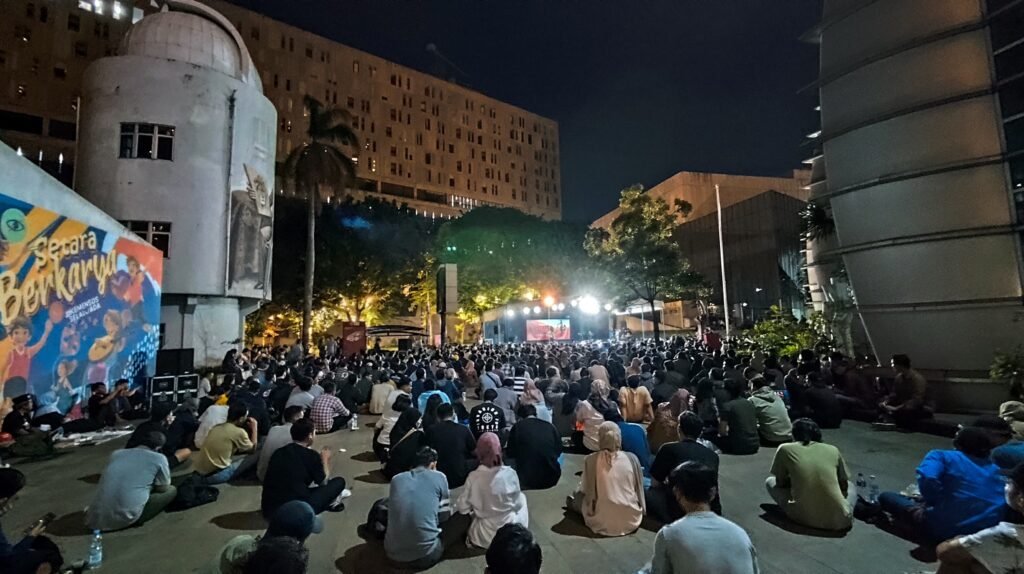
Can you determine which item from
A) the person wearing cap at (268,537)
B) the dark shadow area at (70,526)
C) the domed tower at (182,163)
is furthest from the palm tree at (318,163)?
the person wearing cap at (268,537)

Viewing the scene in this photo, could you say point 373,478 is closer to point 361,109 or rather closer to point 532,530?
point 532,530

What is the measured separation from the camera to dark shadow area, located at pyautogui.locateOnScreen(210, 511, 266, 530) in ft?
19.4

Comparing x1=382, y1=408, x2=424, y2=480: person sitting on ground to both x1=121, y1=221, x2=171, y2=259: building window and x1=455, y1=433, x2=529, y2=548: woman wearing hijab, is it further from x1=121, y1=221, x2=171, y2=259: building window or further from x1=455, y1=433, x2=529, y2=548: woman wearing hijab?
x1=121, y1=221, x2=171, y2=259: building window

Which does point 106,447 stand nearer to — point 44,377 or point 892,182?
point 44,377

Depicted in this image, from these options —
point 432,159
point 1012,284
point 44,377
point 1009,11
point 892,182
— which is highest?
point 432,159

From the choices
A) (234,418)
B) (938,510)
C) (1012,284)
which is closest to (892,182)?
(1012,284)

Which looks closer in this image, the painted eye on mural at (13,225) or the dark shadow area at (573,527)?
the dark shadow area at (573,527)

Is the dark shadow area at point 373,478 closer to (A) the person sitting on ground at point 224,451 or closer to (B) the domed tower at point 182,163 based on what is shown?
(A) the person sitting on ground at point 224,451

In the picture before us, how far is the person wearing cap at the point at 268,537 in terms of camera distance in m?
2.81

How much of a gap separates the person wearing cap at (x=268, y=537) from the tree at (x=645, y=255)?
24.2m

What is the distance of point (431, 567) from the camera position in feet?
15.6

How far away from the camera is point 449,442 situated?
6.77 m

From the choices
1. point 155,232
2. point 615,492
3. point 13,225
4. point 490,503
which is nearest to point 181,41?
point 155,232

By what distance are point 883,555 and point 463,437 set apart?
4614 millimetres
